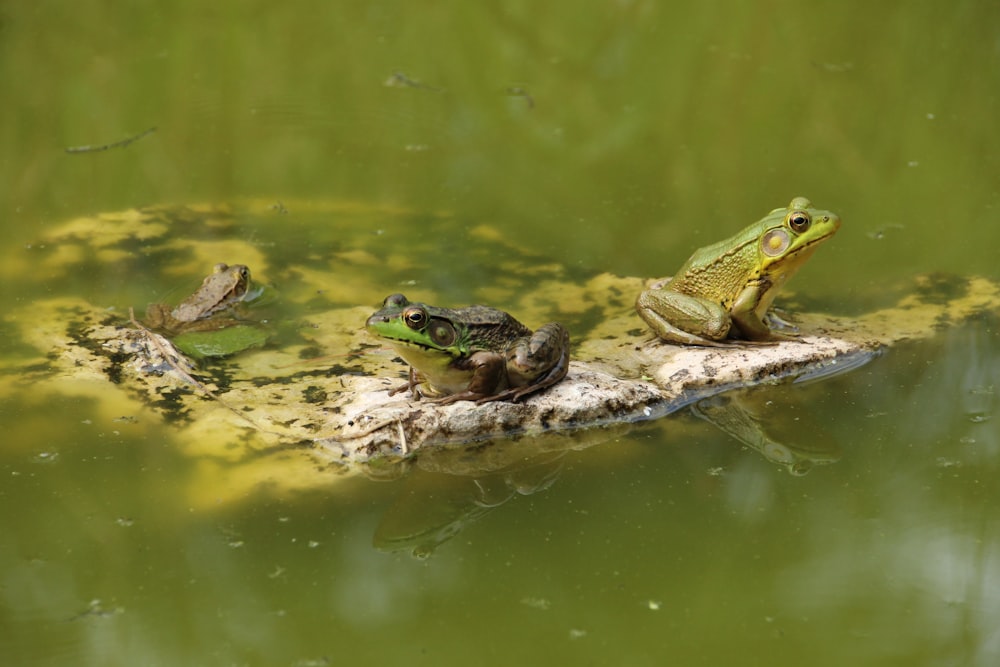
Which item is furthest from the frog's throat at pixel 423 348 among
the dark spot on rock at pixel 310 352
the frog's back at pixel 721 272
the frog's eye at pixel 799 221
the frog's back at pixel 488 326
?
the frog's eye at pixel 799 221

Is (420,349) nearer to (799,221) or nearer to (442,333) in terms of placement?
(442,333)

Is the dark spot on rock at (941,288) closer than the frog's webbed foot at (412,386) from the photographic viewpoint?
No

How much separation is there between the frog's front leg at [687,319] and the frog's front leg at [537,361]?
0.74 meters

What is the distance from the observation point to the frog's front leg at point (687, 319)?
190 inches

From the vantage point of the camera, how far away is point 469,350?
13.7ft

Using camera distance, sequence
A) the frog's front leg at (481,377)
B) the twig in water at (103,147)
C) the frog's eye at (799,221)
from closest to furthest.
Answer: the frog's front leg at (481,377) < the frog's eye at (799,221) < the twig in water at (103,147)

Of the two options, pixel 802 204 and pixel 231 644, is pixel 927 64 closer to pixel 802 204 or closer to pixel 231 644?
pixel 802 204

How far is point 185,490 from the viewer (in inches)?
156

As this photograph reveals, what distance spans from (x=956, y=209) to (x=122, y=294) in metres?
4.86

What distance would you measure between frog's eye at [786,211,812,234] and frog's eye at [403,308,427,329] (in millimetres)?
1841

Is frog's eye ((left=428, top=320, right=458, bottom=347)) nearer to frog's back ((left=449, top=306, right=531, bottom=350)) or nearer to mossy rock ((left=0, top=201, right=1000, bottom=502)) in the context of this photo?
frog's back ((left=449, top=306, right=531, bottom=350))

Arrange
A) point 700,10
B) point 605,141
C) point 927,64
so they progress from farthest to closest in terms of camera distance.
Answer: point 700,10 < point 927,64 < point 605,141

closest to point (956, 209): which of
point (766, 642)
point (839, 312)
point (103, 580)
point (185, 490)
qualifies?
point (839, 312)

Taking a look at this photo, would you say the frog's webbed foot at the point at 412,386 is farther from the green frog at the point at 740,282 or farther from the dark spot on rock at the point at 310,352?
the green frog at the point at 740,282
